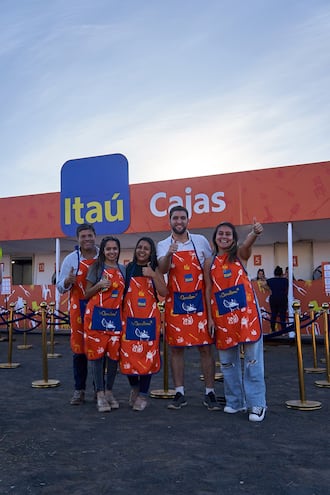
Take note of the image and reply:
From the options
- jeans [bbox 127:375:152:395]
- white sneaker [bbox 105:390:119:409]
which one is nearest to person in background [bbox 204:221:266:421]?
jeans [bbox 127:375:152:395]

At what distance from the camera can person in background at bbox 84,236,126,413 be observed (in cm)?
404

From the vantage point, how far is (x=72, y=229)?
8547 mm

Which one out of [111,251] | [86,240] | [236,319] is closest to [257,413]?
[236,319]

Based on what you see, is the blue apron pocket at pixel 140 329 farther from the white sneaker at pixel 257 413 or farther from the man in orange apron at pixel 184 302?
the white sneaker at pixel 257 413

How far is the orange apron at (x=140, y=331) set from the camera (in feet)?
13.2

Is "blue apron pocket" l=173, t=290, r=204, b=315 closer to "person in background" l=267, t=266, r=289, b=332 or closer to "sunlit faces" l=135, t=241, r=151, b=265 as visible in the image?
"sunlit faces" l=135, t=241, r=151, b=265

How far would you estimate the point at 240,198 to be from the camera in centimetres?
1077

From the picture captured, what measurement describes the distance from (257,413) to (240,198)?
24.8 ft

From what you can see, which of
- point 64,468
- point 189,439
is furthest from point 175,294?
point 64,468

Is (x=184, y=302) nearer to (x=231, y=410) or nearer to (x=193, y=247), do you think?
(x=193, y=247)

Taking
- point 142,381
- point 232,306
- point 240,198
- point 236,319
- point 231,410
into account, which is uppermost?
point 240,198

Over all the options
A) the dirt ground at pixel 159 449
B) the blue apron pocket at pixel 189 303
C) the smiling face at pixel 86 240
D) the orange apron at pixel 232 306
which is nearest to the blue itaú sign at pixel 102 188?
the smiling face at pixel 86 240

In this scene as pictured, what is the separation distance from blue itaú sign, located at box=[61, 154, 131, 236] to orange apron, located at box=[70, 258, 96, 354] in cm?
267

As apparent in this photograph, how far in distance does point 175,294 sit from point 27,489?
2.03m
